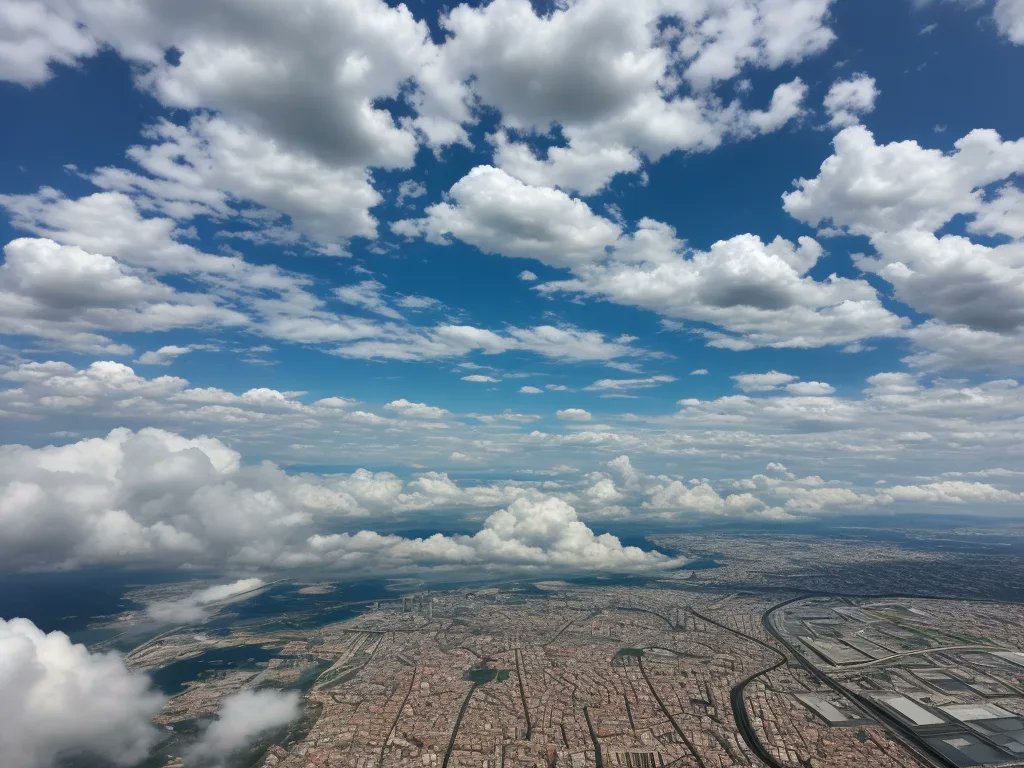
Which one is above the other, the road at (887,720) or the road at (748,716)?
the road at (887,720)

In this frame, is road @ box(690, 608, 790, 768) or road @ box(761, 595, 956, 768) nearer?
road @ box(761, 595, 956, 768)

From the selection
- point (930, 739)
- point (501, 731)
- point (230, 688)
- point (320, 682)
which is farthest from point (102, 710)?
point (930, 739)

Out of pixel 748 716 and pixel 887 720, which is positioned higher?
pixel 887 720

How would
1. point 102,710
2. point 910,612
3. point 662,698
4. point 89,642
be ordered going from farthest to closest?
point 910,612, point 89,642, point 662,698, point 102,710

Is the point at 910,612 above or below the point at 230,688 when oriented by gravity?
above

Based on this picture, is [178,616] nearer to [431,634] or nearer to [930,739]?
[431,634]

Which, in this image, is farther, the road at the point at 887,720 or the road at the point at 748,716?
the road at the point at 748,716

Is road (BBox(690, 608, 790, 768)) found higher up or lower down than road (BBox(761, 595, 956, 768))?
lower down

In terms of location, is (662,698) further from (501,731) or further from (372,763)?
(372,763)

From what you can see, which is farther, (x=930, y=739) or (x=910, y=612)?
(x=910, y=612)

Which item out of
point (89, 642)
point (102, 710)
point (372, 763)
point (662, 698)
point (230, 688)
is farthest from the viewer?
point (89, 642)

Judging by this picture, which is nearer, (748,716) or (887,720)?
(887,720)
